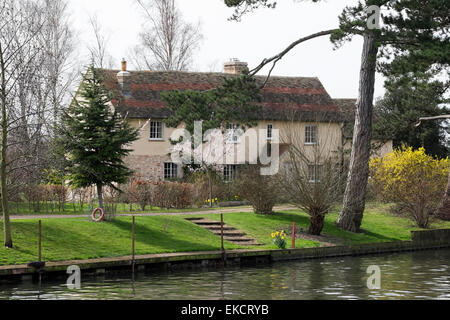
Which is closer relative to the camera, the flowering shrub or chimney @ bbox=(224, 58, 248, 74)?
the flowering shrub

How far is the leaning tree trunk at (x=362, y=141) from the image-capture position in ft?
95.8

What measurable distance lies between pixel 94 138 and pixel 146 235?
3.84 metres

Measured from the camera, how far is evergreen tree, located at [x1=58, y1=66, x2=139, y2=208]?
→ 1001 inches

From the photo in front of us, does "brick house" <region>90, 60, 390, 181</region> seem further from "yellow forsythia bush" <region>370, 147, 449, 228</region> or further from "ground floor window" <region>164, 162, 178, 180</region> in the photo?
"yellow forsythia bush" <region>370, 147, 449, 228</region>

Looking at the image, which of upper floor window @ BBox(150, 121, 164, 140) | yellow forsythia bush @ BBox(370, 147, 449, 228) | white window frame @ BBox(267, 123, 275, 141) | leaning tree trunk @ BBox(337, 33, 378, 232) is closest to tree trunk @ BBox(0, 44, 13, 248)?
leaning tree trunk @ BBox(337, 33, 378, 232)

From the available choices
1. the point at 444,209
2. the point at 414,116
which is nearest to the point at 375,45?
the point at 444,209

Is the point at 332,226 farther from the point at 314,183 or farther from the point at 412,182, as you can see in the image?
the point at 412,182

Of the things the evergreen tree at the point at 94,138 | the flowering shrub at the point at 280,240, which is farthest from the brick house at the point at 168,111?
the flowering shrub at the point at 280,240

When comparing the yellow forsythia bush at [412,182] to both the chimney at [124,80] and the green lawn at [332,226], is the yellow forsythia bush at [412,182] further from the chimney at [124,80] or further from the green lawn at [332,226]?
the chimney at [124,80]

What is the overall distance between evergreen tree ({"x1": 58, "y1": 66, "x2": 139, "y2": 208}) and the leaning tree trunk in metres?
8.89

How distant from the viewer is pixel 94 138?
84.5 feet

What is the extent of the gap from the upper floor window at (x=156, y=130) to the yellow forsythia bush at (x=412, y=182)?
12357mm

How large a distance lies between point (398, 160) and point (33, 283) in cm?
2092
